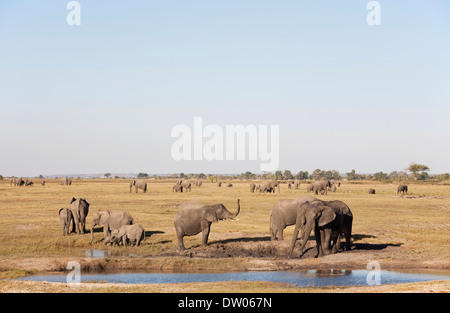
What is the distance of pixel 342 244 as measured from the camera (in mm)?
27094

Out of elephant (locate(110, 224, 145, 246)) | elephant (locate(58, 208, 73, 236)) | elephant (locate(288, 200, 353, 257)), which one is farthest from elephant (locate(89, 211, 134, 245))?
elephant (locate(288, 200, 353, 257))

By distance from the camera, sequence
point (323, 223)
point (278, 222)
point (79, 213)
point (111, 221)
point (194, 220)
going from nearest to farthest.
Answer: point (323, 223)
point (194, 220)
point (278, 222)
point (111, 221)
point (79, 213)

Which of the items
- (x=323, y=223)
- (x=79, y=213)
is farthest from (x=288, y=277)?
(x=79, y=213)

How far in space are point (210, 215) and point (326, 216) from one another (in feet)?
18.2

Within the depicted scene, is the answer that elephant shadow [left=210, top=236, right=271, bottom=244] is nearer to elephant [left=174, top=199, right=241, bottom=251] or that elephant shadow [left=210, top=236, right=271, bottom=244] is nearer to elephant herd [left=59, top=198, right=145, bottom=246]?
elephant [left=174, top=199, right=241, bottom=251]

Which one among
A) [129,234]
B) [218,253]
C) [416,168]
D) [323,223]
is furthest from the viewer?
[416,168]

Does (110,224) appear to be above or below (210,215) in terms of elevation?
below

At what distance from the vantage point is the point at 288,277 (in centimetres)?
2116

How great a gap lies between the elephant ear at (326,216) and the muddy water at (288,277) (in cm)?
264

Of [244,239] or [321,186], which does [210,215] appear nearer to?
[244,239]

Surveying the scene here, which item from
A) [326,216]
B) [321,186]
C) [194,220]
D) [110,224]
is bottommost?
[110,224]

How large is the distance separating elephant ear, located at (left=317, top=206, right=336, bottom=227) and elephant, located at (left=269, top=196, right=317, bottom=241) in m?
2.73
